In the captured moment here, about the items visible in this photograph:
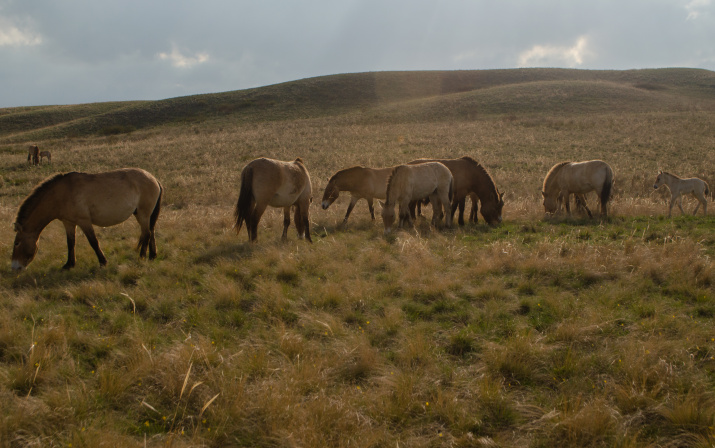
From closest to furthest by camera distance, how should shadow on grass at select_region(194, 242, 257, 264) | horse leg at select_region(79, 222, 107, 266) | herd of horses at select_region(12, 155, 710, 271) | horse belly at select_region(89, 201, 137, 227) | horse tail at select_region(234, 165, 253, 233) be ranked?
herd of horses at select_region(12, 155, 710, 271), horse leg at select_region(79, 222, 107, 266), horse belly at select_region(89, 201, 137, 227), shadow on grass at select_region(194, 242, 257, 264), horse tail at select_region(234, 165, 253, 233)

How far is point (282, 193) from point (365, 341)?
225 inches

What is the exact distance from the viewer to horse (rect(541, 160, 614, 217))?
490 inches

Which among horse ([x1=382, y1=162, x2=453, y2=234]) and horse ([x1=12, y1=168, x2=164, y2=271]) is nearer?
horse ([x1=12, y1=168, x2=164, y2=271])

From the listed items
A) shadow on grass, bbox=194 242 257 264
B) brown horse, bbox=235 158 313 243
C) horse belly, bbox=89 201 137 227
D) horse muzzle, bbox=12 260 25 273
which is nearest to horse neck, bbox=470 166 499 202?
brown horse, bbox=235 158 313 243

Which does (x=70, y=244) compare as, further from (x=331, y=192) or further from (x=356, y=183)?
(x=356, y=183)

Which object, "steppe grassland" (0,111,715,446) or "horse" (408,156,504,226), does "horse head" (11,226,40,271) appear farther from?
"horse" (408,156,504,226)

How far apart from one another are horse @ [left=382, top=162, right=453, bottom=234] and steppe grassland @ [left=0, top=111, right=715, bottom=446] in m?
0.97

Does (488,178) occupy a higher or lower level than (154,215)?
higher

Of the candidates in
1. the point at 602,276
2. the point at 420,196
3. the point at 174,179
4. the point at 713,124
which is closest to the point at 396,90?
the point at 713,124

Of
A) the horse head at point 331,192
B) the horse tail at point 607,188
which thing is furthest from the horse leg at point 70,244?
the horse tail at point 607,188

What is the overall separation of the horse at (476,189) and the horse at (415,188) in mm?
657

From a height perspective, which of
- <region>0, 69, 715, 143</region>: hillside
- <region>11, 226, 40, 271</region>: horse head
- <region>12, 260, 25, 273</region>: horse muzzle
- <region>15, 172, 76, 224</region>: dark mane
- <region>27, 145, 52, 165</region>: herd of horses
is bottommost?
<region>12, 260, 25, 273</region>: horse muzzle

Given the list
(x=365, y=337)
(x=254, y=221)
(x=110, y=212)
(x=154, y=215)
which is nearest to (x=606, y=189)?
(x=254, y=221)

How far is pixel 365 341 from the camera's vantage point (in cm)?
464
